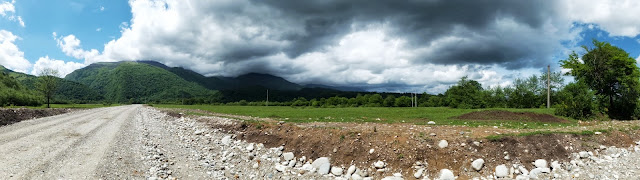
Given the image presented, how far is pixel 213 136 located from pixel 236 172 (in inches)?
327

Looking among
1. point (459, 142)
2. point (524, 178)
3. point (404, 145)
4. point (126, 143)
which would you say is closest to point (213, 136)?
point (126, 143)

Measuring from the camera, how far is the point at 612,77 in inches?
1270

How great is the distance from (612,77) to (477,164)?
116 feet

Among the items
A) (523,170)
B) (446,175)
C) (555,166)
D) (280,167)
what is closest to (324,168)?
(280,167)

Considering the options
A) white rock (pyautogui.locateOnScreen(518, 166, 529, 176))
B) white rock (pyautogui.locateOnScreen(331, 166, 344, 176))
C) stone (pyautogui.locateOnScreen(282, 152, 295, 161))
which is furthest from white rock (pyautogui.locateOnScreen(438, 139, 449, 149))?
stone (pyautogui.locateOnScreen(282, 152, 295, 161))

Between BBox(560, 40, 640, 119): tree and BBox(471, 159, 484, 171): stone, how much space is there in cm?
3382

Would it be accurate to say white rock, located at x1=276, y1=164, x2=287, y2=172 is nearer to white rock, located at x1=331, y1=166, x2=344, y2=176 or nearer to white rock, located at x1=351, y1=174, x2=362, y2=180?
white rock, located at x1=331, y1=166, x2=344, y2=176

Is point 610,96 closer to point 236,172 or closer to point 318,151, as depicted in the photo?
point 318,151

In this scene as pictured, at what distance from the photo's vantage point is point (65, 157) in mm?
13125

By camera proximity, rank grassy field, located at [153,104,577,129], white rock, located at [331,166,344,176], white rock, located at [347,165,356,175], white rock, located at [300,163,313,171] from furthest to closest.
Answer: grassy field, located at [153,104,577,129]
white rock, located at [300,163,313,171]
white rock, located at [331,166,344,176]
white rock, located at [347,165,356,175]

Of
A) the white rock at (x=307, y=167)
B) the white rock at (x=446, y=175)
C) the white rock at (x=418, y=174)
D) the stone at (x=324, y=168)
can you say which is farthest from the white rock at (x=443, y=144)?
the white rock at (x=307, y=167)

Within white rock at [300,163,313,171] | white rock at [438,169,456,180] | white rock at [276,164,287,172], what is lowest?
white rock at [276,164,287,172]

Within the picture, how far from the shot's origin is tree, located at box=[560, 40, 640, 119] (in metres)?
31.7

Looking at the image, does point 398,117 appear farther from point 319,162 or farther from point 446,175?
point 446,175
